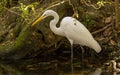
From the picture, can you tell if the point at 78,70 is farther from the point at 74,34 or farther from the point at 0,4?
the point at 0,4

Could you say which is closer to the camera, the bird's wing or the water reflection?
the water reflection

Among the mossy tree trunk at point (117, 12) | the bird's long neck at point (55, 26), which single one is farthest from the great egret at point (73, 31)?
the mossy tree trunk at point (117, 12)

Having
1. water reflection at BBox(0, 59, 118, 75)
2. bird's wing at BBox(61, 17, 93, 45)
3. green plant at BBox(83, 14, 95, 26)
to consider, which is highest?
green plant at BBox(83, 14, 95, 26)

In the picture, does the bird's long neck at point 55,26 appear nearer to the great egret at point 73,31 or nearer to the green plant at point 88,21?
the great egret at point 73,31

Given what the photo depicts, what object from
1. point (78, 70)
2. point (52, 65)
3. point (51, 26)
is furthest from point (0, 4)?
point (78, 70)

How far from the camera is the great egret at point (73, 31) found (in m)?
9.48

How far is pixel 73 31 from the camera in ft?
31.6

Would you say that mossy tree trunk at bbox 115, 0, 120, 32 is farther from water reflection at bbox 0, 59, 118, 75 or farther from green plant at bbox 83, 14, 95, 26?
water reflection at bbox 0, 59, 118, 75

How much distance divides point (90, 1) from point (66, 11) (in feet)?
2.20

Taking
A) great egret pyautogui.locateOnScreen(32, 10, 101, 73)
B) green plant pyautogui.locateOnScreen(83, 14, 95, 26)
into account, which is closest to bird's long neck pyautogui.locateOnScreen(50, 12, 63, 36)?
great egret pyautogui.locateOnScreen(32, 10, 101, 73)

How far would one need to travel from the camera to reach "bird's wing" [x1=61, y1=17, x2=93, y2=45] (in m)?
9.51

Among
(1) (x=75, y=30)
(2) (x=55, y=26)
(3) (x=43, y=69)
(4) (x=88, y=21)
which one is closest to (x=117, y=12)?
(4) (x=88, y=21)

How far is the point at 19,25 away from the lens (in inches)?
409

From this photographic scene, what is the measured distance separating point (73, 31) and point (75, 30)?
0.17ft
